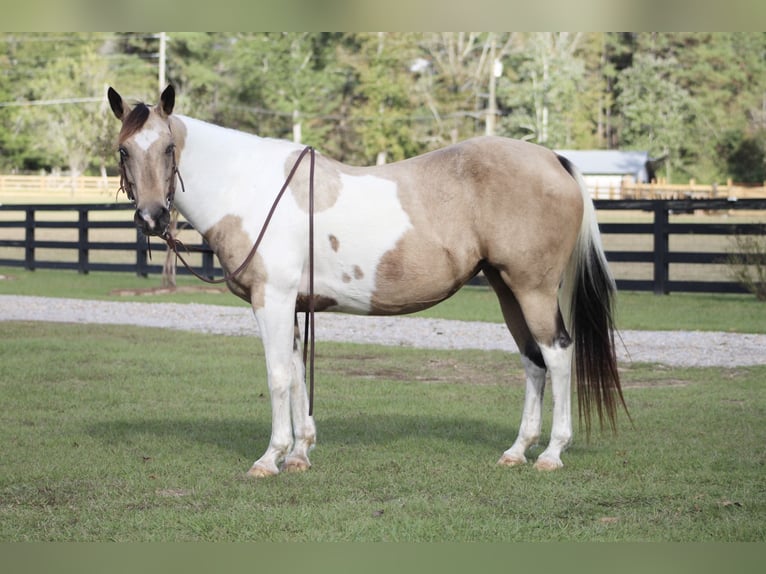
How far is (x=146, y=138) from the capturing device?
19.0 feet

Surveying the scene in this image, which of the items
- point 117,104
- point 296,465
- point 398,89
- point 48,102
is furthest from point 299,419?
point 48,102

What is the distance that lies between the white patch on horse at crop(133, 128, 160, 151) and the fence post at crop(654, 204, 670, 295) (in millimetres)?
12016

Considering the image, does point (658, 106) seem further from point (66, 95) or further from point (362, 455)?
point (362, 455)

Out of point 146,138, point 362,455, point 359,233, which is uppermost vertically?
point 146,138

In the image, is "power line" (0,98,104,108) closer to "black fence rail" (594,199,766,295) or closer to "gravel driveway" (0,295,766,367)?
"gravel driveway" (0,295,766,367)

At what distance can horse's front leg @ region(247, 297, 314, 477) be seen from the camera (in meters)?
5.95

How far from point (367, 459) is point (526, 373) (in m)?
1.07

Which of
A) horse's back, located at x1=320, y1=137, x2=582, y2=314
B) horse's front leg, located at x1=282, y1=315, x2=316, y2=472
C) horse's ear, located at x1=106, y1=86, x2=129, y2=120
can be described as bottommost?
horse's front leg, located at x1=282, y1=315, x2=316, y2=472

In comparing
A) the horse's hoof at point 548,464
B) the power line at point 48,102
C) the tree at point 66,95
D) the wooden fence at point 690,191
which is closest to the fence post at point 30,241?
the horse's hoof at point 548,464

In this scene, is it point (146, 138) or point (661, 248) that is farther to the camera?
point (661, 248)

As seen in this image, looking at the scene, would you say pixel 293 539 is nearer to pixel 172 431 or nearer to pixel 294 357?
pixel 294 357

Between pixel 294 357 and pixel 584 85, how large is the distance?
59.0 meters

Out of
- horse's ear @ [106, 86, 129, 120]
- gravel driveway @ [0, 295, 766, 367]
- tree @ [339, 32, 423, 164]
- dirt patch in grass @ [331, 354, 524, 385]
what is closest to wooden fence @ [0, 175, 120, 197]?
tree @ [339, 32, 423, 164]

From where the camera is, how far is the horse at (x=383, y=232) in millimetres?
5961
